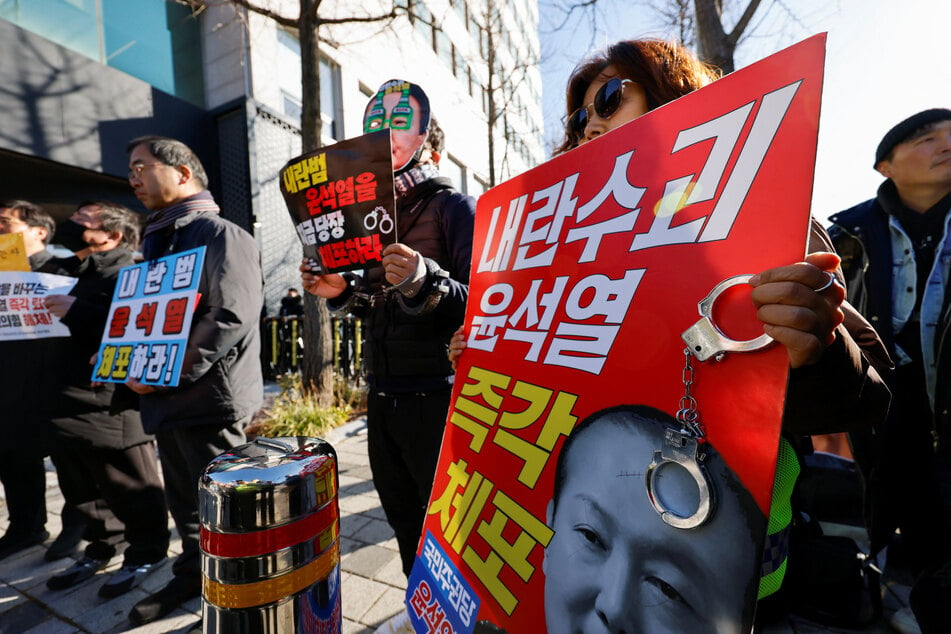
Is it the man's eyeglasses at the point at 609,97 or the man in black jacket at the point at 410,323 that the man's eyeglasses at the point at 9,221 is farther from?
the man's eyeglasses at the point at 609,97

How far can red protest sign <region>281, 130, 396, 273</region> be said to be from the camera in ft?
4.44

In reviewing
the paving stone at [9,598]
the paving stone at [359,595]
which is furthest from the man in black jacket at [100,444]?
the paving stone at [359,595]

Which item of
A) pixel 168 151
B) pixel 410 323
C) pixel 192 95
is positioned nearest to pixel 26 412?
pixel 168 151

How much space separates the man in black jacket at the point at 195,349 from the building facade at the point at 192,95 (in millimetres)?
2573

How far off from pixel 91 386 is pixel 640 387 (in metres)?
3.04

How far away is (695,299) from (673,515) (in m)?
0.29

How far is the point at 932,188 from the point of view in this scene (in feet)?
6.73


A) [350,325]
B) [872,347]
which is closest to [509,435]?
[872,347]

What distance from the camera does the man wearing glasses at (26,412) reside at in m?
2.57

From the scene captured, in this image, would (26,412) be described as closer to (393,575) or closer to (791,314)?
(393,575)

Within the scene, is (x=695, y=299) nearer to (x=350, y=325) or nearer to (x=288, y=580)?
(x=288, y=580)

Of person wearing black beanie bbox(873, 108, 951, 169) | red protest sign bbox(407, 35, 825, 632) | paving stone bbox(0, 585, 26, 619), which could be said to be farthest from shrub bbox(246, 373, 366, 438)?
person wearing black beanie bbox(873, 108, 951, 169)

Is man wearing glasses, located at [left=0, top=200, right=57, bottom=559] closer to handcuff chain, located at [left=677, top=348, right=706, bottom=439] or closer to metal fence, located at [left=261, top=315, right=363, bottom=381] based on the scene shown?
handcuff chain, located at [left=677, top=348, right=706, bottom=439]

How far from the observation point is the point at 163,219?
6.96 feet
